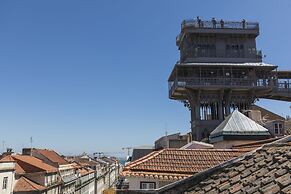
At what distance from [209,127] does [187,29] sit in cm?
1498

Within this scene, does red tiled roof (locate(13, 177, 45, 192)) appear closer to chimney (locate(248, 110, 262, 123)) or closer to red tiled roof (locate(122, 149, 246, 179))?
chimney (locate(248, 110, 262, 123))

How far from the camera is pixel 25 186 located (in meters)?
53.8

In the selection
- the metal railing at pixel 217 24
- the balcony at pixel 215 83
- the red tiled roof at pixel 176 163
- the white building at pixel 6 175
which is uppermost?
the metal railing at pixel 217 24

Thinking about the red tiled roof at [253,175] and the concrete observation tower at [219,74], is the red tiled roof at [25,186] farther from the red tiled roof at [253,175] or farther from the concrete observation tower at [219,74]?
the red tiled roof at [253,175]

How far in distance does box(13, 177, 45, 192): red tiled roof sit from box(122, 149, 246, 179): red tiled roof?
38.4 meters

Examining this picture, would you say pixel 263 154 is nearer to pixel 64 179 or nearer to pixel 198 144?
pixel 198 144

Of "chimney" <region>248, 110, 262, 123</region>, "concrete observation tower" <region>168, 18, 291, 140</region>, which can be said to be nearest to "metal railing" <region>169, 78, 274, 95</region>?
"concrete observation tower" <region>168, 18, 291, 140</region>

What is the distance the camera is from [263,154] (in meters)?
10.2

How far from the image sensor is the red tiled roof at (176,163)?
17.8 metres

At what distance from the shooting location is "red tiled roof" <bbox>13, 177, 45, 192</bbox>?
5236cm

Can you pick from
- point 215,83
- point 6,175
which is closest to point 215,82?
point 215,83

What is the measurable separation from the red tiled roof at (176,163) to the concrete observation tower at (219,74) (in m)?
30.9

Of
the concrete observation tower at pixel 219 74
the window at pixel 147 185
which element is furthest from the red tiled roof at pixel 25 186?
the window at pixel 147 185

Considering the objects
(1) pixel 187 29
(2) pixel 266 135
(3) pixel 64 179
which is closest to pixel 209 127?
(1) pixel 187 29
